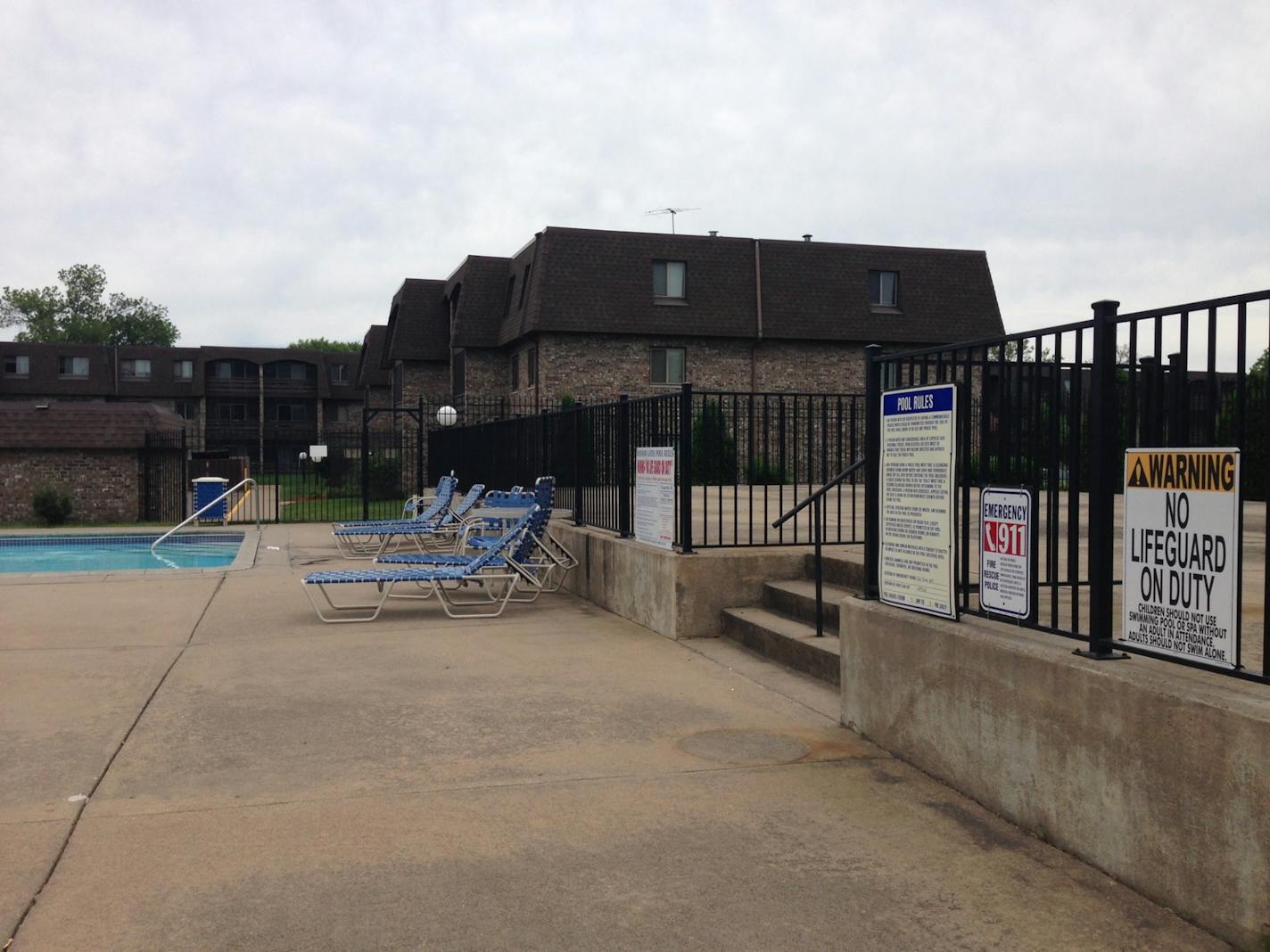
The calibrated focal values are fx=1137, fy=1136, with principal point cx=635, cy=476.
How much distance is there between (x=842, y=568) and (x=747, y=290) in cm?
2957

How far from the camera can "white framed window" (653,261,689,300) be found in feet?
122

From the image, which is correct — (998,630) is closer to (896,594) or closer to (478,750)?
(896,594)

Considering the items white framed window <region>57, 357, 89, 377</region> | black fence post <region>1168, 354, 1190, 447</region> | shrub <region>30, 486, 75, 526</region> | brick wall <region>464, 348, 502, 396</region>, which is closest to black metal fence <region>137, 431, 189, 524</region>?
shrub <region>30, 486, 75, 526</region>

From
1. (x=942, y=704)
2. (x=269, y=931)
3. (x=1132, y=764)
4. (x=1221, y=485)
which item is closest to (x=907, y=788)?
(x=942, y=704)

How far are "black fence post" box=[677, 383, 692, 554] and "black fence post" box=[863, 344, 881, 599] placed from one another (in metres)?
2.85

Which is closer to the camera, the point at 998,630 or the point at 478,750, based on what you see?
the point at 998,630

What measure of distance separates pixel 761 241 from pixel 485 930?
35.8 m

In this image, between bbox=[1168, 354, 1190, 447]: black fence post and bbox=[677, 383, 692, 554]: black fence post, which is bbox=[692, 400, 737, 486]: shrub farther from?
bbox=[1168, 354, 1190, 447]: black fence post

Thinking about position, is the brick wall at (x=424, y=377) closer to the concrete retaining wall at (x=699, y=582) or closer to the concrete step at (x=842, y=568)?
the concrete retaining wall at (x=699, y=582)

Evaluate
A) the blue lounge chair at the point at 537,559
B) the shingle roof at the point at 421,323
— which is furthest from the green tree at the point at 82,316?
the blue lounge chair at the point at 537,559

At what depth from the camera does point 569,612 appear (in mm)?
11031

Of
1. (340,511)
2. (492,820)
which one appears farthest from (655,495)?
(340,511)

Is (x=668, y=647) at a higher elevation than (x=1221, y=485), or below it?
below

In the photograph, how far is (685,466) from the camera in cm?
910
